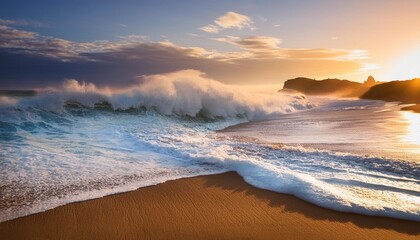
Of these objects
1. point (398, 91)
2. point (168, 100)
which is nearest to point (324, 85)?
point (398, 91)

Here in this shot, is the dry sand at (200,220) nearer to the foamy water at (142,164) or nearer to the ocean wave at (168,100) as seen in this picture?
the foamy water at (142,164)

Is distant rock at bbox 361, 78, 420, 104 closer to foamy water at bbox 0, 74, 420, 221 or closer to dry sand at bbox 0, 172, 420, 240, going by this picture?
foamy water at bbox 0, 74, 420, 221

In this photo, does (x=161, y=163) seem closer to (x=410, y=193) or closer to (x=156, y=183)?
(x=156, y=183)

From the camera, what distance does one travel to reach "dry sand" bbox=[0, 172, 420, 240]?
3453mm

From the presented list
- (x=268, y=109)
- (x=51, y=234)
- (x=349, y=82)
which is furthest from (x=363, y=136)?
(x=349, y=82)

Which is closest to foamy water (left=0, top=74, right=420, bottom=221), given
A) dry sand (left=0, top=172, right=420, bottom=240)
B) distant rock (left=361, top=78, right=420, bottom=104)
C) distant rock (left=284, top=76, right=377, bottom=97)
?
dry sand (left=0, top=172, right=420, bottom=240)

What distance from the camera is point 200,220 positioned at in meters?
3.83

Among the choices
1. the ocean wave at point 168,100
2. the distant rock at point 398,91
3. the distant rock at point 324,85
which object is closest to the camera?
the ocean wave at point 168,100

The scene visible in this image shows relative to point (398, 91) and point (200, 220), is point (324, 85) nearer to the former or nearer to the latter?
point (398, 91)

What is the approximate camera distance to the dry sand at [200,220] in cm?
345

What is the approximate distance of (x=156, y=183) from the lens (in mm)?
5129

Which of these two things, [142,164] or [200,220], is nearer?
[200,220]

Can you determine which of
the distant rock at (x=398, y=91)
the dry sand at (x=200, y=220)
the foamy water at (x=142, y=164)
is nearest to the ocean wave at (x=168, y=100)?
the foamy water at (x=142, y=164)

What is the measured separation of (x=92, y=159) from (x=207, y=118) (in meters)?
9.66
